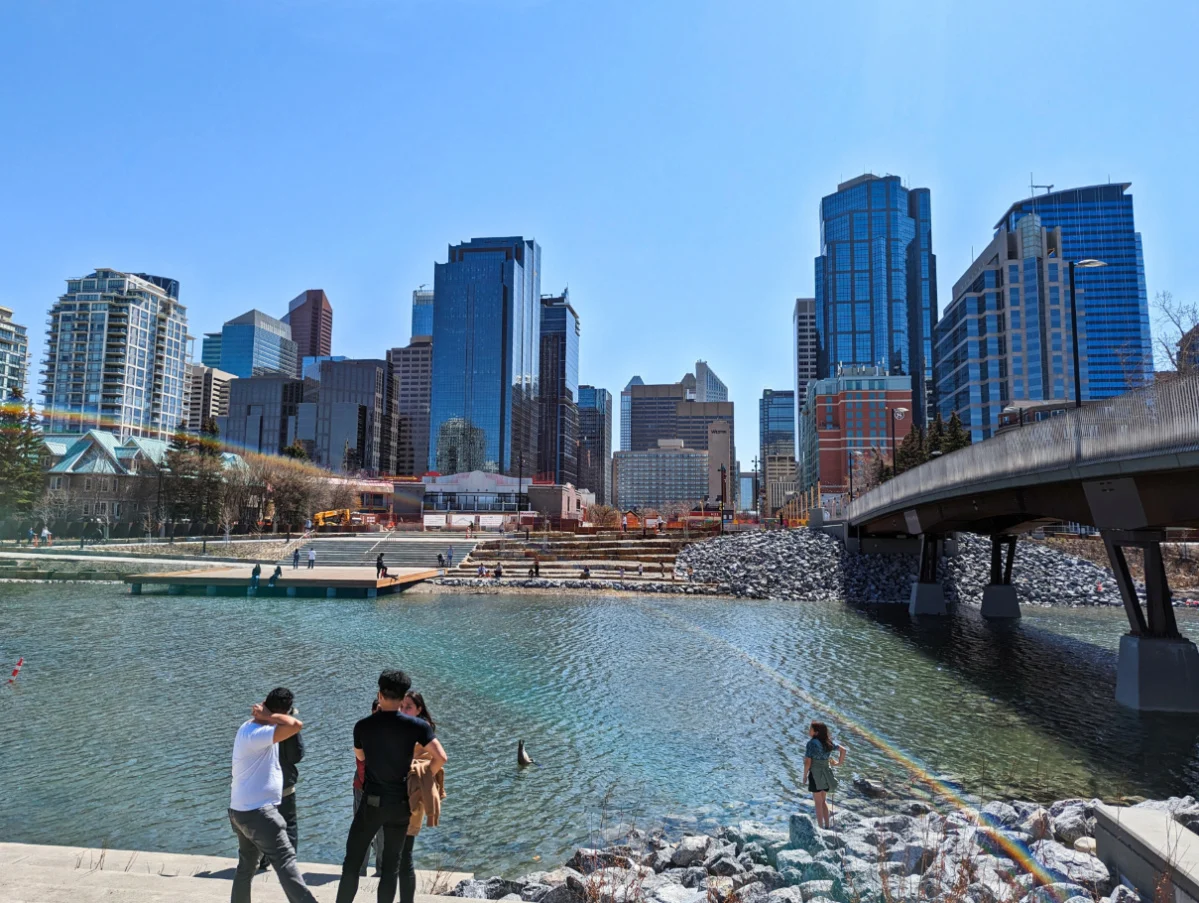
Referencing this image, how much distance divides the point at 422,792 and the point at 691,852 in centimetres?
412

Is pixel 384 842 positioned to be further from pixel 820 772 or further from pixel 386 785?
pixel 820 772

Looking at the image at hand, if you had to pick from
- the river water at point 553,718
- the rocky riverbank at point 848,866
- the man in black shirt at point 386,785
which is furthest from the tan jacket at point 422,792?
the river water at point 553,718

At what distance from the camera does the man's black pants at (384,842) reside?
5242 mm

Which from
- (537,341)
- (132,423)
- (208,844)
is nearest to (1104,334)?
(537,341)

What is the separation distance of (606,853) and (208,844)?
5.08 m

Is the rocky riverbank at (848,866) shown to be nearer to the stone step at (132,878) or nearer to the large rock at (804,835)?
the large rock at (804,835)

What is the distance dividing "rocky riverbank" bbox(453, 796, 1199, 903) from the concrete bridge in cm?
811

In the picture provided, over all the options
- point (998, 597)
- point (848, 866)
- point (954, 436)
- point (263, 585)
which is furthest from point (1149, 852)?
point (954, 436)

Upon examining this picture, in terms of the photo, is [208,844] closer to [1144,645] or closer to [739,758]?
[739,758]

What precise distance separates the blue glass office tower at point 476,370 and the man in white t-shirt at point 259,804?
162 metres

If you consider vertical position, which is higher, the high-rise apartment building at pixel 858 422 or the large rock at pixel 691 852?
the high-rise apartment building at pixel 858 422

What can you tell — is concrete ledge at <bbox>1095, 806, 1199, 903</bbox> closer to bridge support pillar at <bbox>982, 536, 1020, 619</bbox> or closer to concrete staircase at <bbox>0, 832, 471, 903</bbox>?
concrete staircase at <bbox>0, 832, 471, 903</bbox>

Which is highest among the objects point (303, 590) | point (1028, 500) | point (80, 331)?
point (80, 331)

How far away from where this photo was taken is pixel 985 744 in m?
14.3
